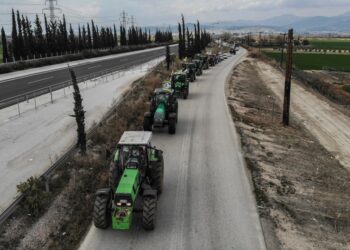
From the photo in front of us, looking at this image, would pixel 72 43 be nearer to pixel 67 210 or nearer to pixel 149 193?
pixel 67 210

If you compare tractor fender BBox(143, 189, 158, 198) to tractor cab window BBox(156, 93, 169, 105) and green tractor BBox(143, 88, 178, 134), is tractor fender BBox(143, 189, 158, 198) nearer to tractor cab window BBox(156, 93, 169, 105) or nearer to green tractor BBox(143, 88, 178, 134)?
green tractor BBox(143, 88, 178, 134)

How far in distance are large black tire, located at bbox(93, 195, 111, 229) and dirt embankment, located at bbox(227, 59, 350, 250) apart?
4801 millimetres

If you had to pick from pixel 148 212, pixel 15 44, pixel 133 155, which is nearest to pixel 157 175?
pixel 133 155

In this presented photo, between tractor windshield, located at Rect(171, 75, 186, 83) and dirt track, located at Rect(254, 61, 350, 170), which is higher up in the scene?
tractor windshield, located at Rect(171, 75, 186, 83)

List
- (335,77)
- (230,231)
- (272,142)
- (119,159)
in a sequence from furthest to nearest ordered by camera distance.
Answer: (335,77) < (272,142) < (119,159) < (230,231)

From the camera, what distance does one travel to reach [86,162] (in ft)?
56.8

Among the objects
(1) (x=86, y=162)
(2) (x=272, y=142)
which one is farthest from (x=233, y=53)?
(1) (x=86, y=162)

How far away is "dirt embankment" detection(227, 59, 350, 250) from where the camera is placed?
41.7 ft

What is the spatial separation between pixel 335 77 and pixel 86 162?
57.6 meters

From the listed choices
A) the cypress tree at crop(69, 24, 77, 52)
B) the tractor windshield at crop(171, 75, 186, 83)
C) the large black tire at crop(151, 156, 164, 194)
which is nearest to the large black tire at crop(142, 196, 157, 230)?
the large black tire at crop(151, 156, 164, 194)

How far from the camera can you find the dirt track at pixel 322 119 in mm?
27172

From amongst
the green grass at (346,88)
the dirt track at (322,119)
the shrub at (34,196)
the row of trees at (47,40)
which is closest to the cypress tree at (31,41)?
the row of trees at (47,40)

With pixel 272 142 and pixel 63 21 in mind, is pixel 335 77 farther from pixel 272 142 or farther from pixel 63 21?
pixel 63 21

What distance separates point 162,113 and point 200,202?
365 inches
